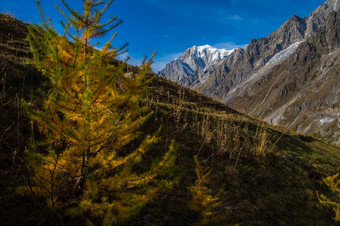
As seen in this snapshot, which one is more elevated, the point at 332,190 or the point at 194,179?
the point at 332,190

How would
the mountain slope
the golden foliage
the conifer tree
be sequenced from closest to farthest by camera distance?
1. the conifer tree
2. the golden foliage
3. the mountain slope

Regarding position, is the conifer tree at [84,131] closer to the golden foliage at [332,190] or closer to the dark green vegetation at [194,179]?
the dark green vegetation at [194,179]

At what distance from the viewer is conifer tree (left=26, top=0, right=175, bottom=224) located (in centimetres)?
182

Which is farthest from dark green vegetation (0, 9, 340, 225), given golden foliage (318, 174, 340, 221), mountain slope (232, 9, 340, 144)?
mountain slope (232, 9, 340, 144)

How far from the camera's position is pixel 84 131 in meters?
1.76

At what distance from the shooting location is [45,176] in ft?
6.35

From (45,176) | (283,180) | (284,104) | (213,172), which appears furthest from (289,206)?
(284,104)

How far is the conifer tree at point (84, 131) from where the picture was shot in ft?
5.96

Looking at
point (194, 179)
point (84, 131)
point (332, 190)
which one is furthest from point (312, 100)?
point (84, 131)

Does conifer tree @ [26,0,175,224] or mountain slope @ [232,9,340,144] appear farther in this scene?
mountain slope @ [232,9,340,144]

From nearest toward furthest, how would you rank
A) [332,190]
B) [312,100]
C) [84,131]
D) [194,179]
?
1. [84,131]
2. [194,179]
3. [332,190]
4. [312,100]

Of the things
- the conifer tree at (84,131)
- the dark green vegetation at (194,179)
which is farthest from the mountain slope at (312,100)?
the conifer tree at (84,131)

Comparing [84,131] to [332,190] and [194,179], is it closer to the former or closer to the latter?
[194,179]

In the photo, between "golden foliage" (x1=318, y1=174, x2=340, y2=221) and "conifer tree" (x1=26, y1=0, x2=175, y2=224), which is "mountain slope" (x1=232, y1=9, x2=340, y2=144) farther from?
"conifer tree" (x1=26, y1=0, x2=175, y2=224)
